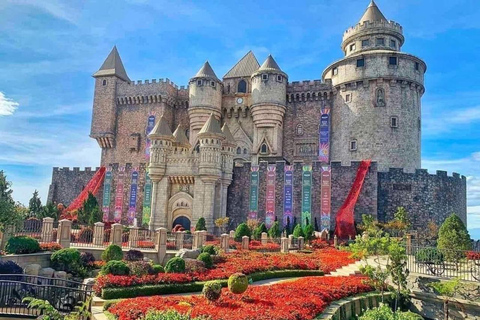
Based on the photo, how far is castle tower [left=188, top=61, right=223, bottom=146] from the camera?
1720 inches

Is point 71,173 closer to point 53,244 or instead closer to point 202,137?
point 202,137

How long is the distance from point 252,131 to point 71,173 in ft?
67.1

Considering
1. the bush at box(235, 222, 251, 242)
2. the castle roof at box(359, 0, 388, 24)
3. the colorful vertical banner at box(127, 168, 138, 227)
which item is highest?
the castle roof at box(359, 0, 388, 24)

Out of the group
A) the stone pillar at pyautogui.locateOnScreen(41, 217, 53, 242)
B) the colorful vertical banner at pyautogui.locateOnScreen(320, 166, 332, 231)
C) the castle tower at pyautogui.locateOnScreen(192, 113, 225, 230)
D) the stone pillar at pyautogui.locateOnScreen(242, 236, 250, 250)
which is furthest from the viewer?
the colorful vertical banner at pyautogui.locateOnScreen(320, 166, 332, 231)

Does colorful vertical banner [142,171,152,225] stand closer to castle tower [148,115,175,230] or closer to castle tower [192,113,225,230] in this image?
castle tower [148,115,175,230]

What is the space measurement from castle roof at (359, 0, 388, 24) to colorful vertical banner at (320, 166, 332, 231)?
17.3m

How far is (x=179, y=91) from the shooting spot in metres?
48.8

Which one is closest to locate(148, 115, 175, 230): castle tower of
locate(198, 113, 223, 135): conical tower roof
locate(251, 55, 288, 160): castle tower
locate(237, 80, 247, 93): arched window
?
locate(198, 113, 223, 135): conical tower roof

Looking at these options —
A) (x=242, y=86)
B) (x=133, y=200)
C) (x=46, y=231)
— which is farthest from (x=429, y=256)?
(x=242, y=86)

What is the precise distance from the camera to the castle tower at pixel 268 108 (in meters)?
41.9

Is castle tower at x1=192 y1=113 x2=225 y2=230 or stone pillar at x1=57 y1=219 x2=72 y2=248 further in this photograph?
castle tower at x1=192 y1=113 x2=225 y2=230

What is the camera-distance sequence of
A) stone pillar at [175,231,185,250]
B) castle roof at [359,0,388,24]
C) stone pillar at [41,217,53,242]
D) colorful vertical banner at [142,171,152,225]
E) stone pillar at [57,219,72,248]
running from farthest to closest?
castle roof at [359,0,388,24], colorful vertical banner at [142,171,152,225], stone pillar at [175,231,185,250], stone pillar at [41,217,53,242], stone pillar at [57,219,72,248]

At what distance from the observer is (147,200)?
3878 centimetres

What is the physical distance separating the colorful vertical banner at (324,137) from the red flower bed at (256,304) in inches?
1077
